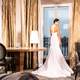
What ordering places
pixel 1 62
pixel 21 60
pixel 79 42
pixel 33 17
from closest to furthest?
pixel 1 62 → pixel 21 60 → pixel 79 42 → pixel 33 17

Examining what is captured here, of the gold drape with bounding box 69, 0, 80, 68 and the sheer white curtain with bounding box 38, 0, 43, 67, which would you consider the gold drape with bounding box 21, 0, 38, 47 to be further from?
the gold drape with bounding box 69, 0, 80, 68

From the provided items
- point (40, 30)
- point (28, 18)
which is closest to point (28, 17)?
point (28, 18)

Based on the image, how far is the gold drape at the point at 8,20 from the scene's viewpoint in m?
8.88

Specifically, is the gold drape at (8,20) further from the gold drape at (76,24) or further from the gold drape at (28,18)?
the gold drape at (76,24)

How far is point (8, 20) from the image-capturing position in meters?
8.92

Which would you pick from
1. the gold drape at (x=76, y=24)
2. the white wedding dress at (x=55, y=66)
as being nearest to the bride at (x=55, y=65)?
the white wedding dress at (x=55, y=66)

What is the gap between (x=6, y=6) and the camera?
892 centimetres

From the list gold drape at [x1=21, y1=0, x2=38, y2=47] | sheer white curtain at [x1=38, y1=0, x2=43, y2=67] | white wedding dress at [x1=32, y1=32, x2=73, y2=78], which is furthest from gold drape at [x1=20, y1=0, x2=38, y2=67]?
white wedding dress at [x1=32, y1=32, x2=73, y2=78]

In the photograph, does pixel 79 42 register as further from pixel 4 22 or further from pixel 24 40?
pixel 4 22

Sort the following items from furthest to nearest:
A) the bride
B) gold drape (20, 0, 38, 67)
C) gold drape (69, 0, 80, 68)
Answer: gold drape (20, 0, 38, 67) → gold drape (69, 0, 80, 68) → the bride

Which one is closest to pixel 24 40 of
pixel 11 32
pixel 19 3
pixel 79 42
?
pixel 11 32

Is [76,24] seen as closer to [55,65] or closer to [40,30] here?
[40,30]

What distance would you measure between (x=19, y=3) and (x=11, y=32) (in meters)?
1.15

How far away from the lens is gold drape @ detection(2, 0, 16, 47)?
8883mm
